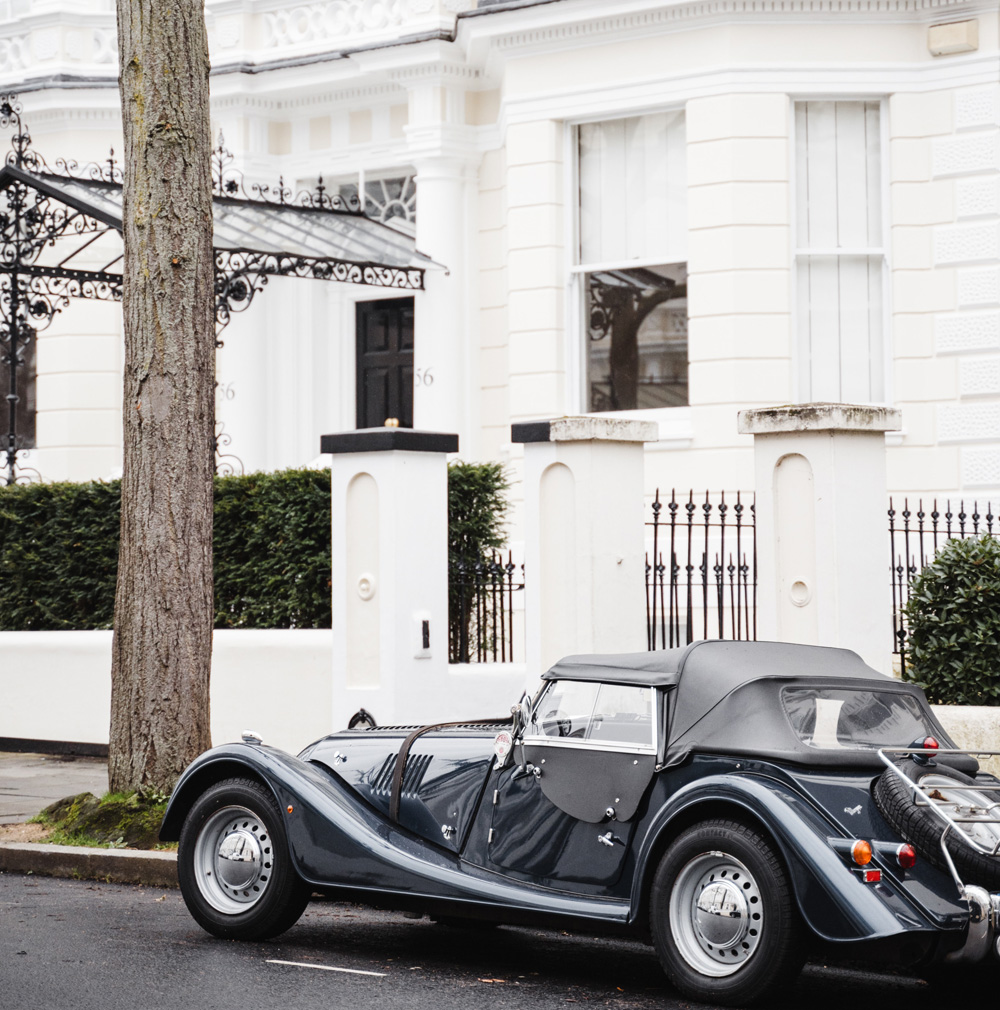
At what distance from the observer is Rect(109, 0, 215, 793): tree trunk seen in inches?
360

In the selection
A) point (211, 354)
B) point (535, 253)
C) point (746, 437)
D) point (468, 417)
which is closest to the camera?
point (211, 354)

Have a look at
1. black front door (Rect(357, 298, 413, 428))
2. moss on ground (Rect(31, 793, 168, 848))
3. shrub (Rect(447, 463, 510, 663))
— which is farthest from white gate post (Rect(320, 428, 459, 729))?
black front door (Rect(357, 298, 413, 428))

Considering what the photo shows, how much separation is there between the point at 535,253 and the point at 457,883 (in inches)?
371

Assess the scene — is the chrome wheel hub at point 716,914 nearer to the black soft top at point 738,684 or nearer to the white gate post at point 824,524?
the black soft top at point 738,684

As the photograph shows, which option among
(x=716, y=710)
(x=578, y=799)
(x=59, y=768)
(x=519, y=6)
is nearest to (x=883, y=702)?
(x=716, y=710)

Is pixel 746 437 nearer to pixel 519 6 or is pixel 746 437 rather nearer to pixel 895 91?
pixel 895 91

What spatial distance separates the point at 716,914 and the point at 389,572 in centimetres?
510

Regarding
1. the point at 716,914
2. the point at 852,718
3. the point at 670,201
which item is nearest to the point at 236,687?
the point at 670,201

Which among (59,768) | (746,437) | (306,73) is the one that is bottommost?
(59,768)

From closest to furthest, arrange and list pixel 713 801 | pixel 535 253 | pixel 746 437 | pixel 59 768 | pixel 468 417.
Result: pixel 713 801
pixel 59 768
pixel 746 437
pixel 535 253
pixel 468 417

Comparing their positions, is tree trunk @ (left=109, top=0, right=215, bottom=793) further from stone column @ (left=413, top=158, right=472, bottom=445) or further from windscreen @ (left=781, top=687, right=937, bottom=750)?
stone column @ (left=413, top=158, right=472, bottom=445)

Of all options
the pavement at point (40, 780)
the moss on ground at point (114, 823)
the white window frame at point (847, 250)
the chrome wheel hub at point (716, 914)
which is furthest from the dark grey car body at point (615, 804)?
the white window frame at point (847, 250)

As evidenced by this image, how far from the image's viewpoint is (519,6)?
14.8m

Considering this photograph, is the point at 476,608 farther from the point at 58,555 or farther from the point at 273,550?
the point at 58,555
